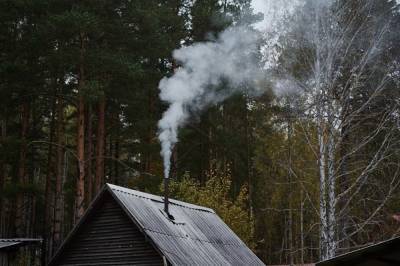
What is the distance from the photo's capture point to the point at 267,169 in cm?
4159

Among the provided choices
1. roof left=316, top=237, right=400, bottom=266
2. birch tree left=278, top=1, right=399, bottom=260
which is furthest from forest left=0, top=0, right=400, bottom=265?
roof left=316, top=237, right=400, bottom=266

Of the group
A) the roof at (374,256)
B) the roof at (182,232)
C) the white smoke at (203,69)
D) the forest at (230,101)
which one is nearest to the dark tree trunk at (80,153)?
the forest at (230,101)

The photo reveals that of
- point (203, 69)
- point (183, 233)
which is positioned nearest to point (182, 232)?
point (183, 233)

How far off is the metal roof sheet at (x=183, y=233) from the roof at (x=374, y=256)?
10.7m

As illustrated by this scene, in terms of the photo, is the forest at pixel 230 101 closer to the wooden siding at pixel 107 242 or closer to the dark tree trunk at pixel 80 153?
the dark tree trunk at pixel 80 153

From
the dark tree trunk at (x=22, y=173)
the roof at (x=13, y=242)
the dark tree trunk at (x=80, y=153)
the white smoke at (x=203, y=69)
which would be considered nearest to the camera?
the roof at (x=13, y=242)

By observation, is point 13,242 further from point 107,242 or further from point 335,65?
point 335,65

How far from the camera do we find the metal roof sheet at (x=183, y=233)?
1803 centimetres

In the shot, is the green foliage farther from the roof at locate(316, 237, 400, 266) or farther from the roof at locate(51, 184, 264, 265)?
the roof at locate(316, 237, 400, 266)

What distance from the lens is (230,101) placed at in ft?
107

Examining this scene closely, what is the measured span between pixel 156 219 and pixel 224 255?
2.90 m

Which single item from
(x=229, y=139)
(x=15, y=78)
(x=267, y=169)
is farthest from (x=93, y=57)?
(x=267, y=169)

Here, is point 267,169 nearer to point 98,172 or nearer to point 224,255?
point 98,172

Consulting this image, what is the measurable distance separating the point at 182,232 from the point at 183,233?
0.21ft
